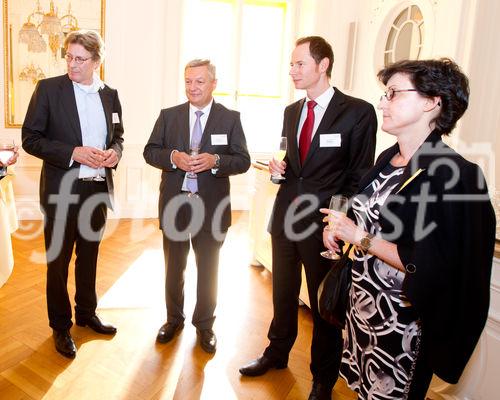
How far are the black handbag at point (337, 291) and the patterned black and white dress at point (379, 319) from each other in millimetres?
41

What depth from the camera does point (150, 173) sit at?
6016 millimetres

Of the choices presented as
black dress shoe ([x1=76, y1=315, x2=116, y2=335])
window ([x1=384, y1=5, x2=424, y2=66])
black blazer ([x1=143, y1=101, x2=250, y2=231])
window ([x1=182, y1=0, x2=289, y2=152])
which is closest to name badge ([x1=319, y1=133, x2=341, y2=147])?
black blazer ([x1=143, y1=101, x2=250, y2=231])

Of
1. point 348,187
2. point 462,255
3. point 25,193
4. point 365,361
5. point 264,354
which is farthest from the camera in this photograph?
point 25,193

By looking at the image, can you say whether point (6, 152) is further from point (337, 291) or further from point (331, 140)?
point (337, 291)

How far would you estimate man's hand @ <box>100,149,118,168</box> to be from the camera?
247 centimetres

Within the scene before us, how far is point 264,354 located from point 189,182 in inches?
43.9

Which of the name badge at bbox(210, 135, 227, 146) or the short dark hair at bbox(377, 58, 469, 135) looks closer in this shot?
the short dark hair at bbox(377, 58, 469, 135)

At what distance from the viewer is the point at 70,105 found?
247cm

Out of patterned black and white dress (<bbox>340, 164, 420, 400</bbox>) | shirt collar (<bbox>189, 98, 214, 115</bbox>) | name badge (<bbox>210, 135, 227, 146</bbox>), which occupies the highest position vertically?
shirt collar (<bbox>189, 98, 214, 115</bbox>)

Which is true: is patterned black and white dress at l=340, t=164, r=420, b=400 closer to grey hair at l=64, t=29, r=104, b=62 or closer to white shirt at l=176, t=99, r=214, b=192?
white shirt at l=176, t=99, r=214, b=192

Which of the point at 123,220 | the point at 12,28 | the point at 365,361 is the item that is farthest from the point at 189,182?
the point at 12,28

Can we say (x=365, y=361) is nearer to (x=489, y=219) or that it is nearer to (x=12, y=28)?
(x=489, y=219)

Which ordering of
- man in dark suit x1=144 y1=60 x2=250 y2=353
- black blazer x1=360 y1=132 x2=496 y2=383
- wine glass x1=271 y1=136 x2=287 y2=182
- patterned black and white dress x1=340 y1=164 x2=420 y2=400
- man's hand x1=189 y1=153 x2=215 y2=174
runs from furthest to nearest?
man in dark suit x1=144 y1=60 x2=250 y2=353
man's hand x1=189 y1=153 x2=215 y2=174
wine glass x1=271 y1=136 x2=287 y2=182
patterned black and white dress x1=340 y1=164 x2=420 y2=400
black blazer x1=360 y1=132 x2=496 y2=383

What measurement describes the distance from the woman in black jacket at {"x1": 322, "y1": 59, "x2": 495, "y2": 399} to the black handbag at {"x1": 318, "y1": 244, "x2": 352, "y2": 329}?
6 centimetres
